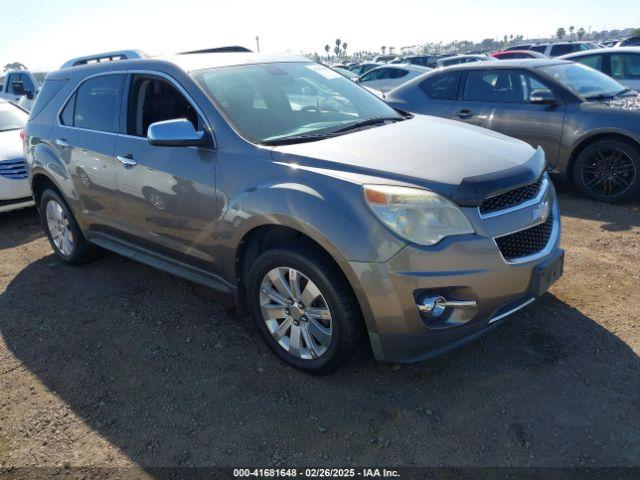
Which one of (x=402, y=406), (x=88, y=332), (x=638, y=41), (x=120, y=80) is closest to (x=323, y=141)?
(x=402, y=406)

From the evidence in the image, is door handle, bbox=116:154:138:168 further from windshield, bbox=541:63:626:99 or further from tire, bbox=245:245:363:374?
windshield, bbox=541:63:626:99

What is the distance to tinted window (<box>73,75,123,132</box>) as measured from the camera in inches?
159

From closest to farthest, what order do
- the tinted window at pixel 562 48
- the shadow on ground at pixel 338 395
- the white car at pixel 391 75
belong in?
the shadow on ground at pixel 338 395
the white car at pixel 391 75
the tinted window at pixel 562 48

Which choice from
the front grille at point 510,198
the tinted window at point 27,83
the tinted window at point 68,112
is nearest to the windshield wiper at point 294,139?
the front grille at point 510,198

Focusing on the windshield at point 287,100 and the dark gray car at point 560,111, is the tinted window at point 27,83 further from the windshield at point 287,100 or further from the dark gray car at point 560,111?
the windshield at point 287,100

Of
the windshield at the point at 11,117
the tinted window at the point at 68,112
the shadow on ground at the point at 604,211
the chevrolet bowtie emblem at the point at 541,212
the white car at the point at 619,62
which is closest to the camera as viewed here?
the chevrolet bowtie emblem at the point at 541,212

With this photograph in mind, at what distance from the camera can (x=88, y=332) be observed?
379 centimetres

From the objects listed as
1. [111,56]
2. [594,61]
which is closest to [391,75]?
[594,61]

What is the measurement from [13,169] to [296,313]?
522 centimetres

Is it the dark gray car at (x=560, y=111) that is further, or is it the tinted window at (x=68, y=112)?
the dark gray car at (x=560, y=111)

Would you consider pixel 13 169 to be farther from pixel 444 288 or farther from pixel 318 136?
pixel 444 288

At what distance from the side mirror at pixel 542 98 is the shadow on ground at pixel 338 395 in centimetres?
330

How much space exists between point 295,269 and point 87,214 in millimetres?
2435

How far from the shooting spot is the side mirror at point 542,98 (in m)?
6.14
